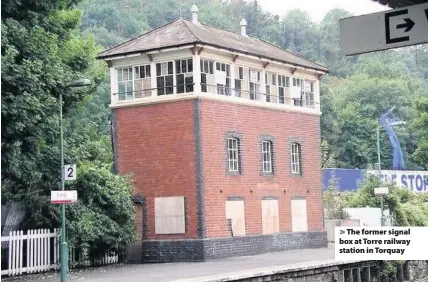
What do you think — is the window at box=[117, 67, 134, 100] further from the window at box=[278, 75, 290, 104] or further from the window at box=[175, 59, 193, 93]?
the window at box=[278, 75, 290, 104]

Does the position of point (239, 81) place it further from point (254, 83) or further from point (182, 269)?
point (182, 269)

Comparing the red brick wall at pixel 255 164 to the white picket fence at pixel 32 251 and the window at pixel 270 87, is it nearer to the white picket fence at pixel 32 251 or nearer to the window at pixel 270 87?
the window at pixel 270 87

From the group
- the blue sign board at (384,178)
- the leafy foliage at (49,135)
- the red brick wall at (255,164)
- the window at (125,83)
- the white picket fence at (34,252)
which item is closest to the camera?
the leafy foliage at (49,135)

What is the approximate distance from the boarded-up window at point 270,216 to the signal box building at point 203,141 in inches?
1.6

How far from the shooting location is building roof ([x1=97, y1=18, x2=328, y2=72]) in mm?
26169

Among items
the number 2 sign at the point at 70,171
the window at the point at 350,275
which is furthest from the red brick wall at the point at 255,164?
the number 2 sign at the point at 70,171

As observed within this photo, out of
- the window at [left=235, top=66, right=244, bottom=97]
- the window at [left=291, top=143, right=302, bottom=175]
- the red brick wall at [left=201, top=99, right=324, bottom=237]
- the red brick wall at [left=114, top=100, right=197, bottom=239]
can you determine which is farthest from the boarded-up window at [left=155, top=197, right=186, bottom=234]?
the window at [left=291, top=143, right=302, bottom=175]

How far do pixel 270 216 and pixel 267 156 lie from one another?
2361 millimetres

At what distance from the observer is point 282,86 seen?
30125 mm

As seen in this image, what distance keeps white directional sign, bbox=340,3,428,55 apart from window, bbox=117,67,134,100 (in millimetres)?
22312

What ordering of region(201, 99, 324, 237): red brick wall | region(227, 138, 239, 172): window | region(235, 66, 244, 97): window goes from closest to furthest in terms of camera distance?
region(201, 99, 324, 237): red brick wall < region(227, 138, 239, 172): window < region(235, 66, 244, 97): window

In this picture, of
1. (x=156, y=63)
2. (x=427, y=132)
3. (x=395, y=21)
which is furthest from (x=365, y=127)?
(x=395, y=21)

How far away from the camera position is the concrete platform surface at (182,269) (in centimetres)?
1959

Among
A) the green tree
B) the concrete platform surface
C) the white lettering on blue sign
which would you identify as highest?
the green tree
